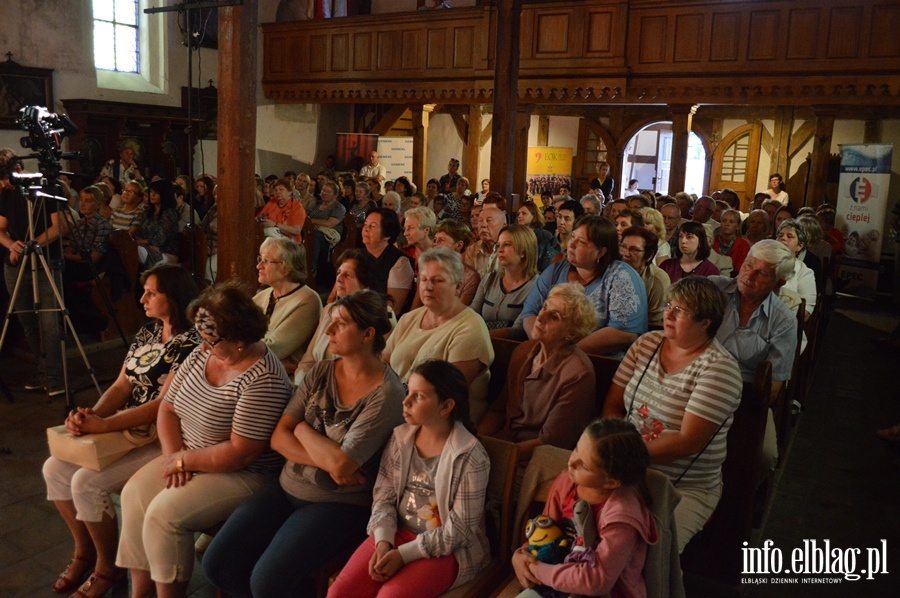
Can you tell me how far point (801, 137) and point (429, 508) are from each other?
13.3 meters

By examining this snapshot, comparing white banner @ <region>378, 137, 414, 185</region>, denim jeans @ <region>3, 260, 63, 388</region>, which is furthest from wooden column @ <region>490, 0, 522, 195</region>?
white banner @ <region>378, 137, 414, 185</region>

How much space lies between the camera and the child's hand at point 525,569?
220 cm

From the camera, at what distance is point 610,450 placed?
2.05m

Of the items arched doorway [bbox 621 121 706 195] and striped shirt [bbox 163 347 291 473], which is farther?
arched doorway [bbox 621 121 706 195]

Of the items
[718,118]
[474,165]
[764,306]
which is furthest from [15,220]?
[718,118]

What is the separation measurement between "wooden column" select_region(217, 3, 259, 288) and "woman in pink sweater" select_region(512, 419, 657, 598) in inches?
110

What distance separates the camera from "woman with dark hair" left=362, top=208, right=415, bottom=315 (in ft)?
14.6

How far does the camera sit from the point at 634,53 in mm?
10125

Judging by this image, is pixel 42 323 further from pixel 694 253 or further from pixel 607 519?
pixel 607 519

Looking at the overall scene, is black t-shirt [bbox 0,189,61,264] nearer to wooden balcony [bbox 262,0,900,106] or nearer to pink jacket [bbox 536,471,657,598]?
pink jacket [bbox 536,471,657,598]

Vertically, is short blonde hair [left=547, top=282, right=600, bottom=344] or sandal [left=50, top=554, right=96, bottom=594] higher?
short blonde hair [left=547, top=282, right=600, bottom=344]

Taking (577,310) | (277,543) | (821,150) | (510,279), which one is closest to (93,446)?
(277,543)

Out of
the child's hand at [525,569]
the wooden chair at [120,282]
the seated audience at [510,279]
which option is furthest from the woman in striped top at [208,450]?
the wooden chair at [120,282]

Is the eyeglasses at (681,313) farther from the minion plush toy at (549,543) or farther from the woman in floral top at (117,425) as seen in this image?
the woman in floral top at (117,425)
